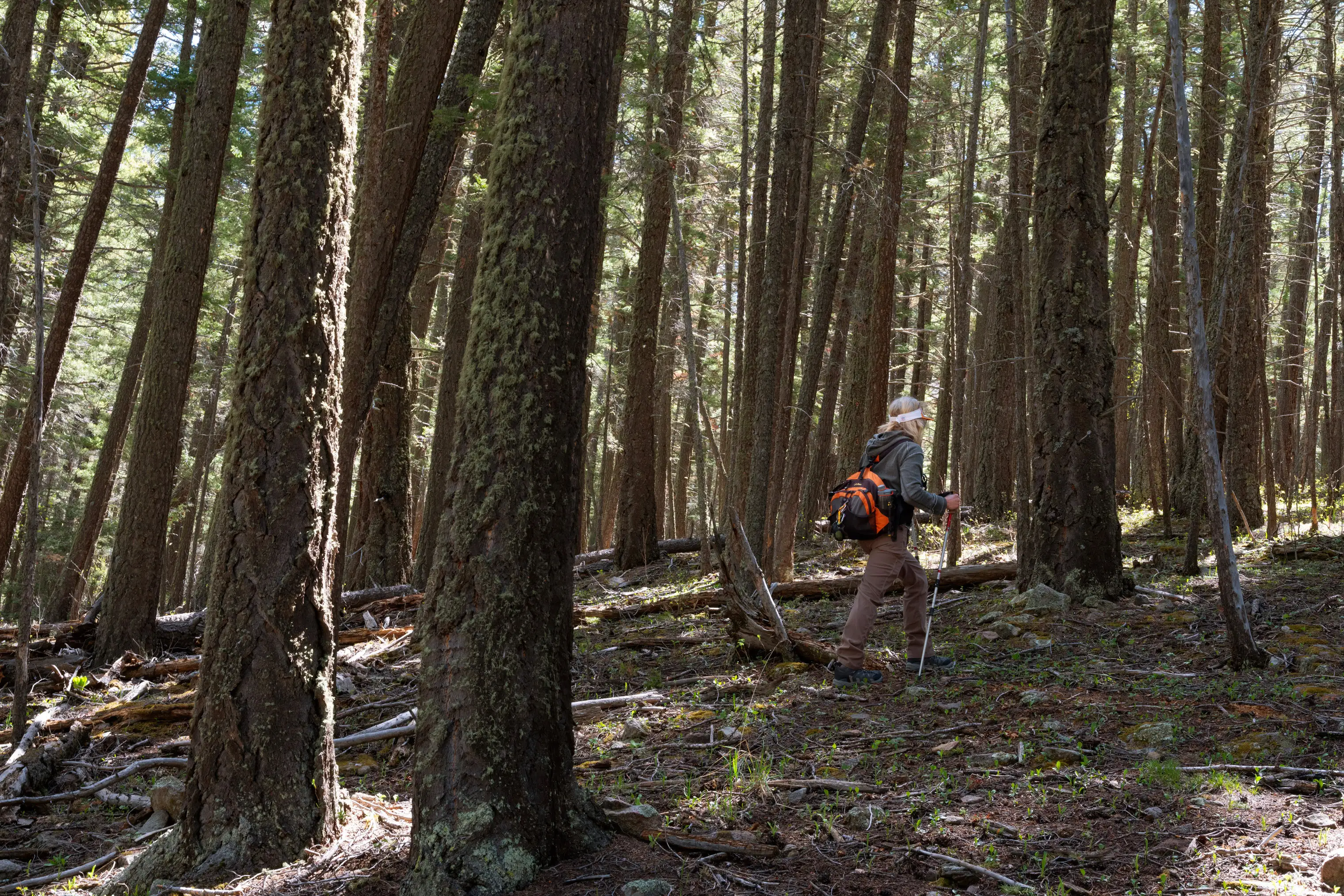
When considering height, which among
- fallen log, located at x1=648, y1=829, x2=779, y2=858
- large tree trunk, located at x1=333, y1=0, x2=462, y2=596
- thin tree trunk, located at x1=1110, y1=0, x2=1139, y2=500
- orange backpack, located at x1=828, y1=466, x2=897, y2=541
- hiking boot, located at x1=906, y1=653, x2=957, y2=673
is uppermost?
thin tree trunk, located at x1=1110, y1=0, x2=1139, y2=500

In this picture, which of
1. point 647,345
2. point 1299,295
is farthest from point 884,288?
point 1299,295

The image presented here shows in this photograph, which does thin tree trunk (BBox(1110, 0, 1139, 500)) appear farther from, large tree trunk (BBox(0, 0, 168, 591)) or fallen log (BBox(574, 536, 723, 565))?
large tree trunk (BBox(0, 0, 168, 591))

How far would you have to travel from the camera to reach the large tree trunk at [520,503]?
3.62 metres

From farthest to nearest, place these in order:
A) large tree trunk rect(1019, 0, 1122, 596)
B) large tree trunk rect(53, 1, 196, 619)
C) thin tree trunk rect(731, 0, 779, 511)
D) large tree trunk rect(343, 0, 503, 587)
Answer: large tree trunk rect(53, 1, 196, 619)
thin tree trunk rect(731, 0, 779, 511)
large tree trunk rect(1019, 0, 1122, 596)
large tree trunk rect(343, 0, 503, 587)

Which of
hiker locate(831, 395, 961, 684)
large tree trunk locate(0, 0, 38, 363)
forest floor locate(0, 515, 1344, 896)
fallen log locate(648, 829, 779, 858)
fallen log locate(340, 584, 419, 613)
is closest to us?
forest floor locate(0, 515, 1344, 896)

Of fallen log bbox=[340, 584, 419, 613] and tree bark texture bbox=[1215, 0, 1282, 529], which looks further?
fallen log bbox=[340, 584, 419, 613]

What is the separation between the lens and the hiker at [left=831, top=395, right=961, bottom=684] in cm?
675

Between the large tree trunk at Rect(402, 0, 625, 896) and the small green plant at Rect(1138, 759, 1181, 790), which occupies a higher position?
the large tree trunk at Rect(402, 0, 625, 896)

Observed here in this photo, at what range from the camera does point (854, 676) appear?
A: 681cm

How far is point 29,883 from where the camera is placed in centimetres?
461

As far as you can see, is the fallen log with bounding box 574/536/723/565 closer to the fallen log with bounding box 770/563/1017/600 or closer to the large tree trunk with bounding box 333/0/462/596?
the fallen log with bounding box 770/563/1017/600

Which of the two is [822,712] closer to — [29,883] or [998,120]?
[29,883]

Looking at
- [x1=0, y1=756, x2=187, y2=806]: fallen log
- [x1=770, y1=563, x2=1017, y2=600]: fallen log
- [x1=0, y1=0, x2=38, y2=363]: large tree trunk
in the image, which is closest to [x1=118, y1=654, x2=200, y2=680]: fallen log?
[x1=0, y1=756, x2=187, y2=806]: fallen log

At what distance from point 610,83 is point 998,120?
60.4 ft
